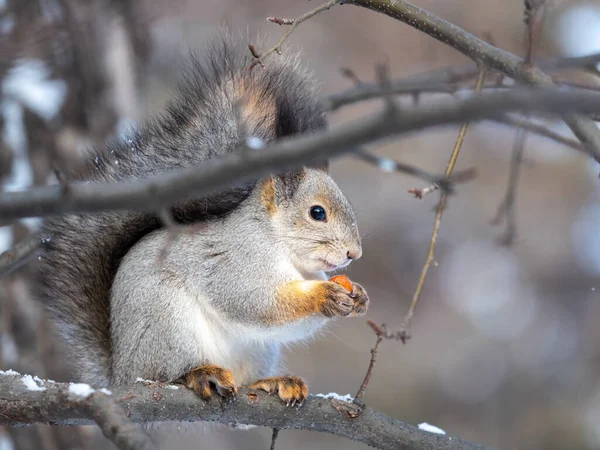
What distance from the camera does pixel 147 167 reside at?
2.18 meters

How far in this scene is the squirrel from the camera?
2061mm

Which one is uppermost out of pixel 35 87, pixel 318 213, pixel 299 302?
pixel 35 87

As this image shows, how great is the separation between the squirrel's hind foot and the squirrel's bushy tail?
0.53 metres

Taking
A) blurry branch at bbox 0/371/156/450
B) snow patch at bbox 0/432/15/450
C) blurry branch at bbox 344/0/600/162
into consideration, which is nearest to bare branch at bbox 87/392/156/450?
blurry branch at bbox 0/371/156/450

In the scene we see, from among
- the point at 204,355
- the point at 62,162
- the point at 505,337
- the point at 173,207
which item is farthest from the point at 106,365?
the point at 505,337

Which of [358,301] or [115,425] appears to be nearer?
[115,425]

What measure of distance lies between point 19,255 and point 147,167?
0.59 m

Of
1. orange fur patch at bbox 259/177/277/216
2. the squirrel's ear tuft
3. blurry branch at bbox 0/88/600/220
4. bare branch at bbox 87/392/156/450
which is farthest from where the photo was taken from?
the squirrel's ear tuft

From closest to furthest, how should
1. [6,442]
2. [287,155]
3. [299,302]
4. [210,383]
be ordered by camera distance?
[287,155]
[210,383]
[299,302]
[6,442]

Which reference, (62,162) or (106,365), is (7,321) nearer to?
(62,162)

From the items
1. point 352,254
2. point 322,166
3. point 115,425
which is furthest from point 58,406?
point 322,166

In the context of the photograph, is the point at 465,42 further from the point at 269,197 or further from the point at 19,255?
the point at 19,255

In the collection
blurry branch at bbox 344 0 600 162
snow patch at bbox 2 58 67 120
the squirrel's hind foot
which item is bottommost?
the squirrel's hind foot

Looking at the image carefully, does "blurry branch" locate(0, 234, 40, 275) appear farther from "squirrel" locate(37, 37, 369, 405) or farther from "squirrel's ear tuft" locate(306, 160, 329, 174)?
"squirrel's ear tuft" locate(306, 160, 329, 174)
